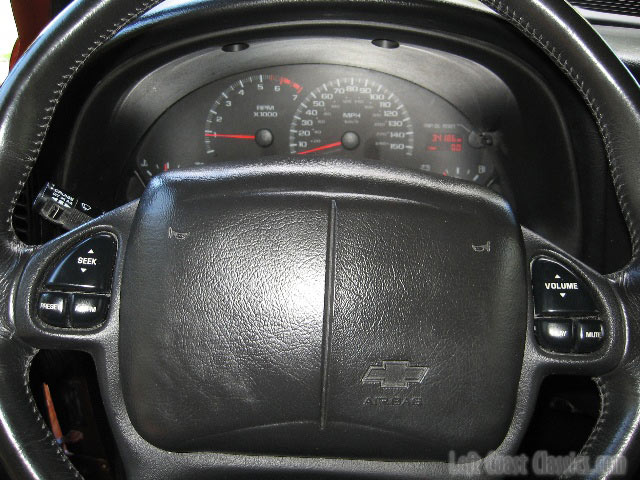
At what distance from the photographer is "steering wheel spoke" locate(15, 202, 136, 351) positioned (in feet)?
2.90

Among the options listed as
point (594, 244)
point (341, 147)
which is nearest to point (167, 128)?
point (341, 147)

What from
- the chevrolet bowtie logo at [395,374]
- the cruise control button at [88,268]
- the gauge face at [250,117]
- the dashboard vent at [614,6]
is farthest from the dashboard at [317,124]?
the chevrolet bowtie logo at [395,374]

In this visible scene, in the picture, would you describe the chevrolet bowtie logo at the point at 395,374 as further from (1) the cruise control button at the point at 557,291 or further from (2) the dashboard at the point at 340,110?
(2) the dashboard at the point at 340,110

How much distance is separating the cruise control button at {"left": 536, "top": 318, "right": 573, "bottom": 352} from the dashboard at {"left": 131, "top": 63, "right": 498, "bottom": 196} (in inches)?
47.8

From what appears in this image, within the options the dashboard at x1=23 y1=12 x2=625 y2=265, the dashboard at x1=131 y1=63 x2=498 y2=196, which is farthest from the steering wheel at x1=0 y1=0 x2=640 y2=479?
the dashboard at x1=131 y1=63 x2=498 y2=196

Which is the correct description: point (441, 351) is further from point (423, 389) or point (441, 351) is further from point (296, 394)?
point (296, 394)

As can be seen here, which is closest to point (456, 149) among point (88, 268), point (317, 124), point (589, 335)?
point (317, 124)

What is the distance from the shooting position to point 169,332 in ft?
2.88

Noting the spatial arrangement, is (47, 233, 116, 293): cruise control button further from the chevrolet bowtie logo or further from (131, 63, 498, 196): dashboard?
(131, 63, 498, 196): dashboard

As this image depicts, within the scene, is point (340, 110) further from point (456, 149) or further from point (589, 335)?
point (589, 335)

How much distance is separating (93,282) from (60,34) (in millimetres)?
293

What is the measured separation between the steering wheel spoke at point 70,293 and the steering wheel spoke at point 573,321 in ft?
1.71

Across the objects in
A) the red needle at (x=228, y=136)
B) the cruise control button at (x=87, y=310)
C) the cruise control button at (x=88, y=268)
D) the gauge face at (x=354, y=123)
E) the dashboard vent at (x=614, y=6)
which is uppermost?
the dashboard vent at (x=614, y=6)

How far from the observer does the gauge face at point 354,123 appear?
6.84 feet
